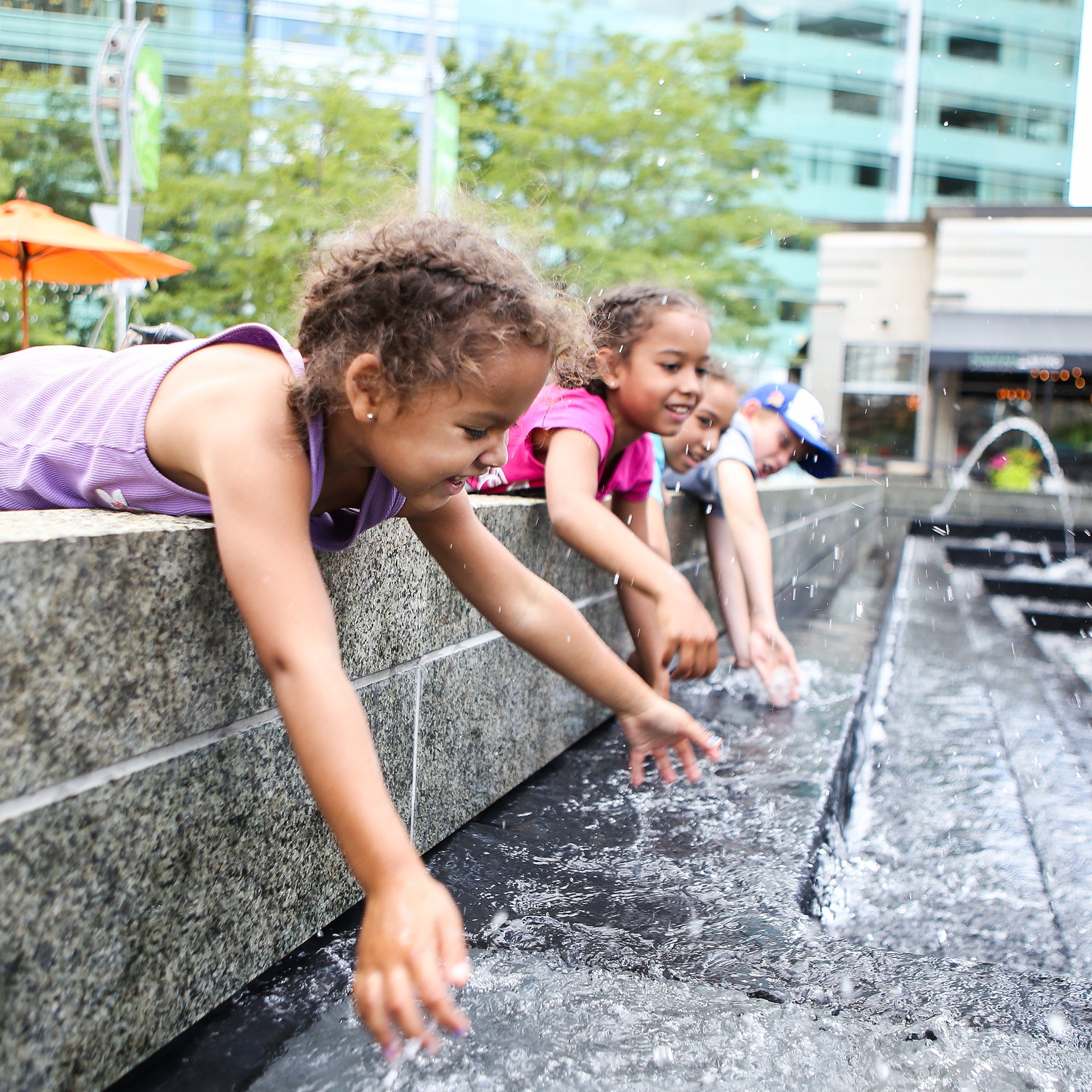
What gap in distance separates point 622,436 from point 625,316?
347 mm

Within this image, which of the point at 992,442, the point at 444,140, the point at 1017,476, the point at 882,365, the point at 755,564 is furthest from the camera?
the point at 882,365

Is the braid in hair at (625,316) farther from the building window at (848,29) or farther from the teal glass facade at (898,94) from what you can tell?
the building window at (848,29)

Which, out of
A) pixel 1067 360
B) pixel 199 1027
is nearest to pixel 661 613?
pixel 199 1027

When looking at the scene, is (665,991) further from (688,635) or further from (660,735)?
(688,635)

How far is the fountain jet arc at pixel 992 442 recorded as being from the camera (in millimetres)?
17073

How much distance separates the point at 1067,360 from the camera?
25.8 m

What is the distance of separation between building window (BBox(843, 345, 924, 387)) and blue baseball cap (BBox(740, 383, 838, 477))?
84.9 ft

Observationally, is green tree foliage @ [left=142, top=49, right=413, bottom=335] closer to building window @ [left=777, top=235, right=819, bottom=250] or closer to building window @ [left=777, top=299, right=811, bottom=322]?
building window @ [left=777, top=235, right=819, bottom=250]

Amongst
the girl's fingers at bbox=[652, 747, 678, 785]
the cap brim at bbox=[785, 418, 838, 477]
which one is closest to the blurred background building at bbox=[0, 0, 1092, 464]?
the cap brim at bbox=[785, 418, 838, 477]

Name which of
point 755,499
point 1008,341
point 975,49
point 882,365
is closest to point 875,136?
point 975,49

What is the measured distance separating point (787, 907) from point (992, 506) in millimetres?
15929

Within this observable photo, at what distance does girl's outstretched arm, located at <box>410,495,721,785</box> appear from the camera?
1883mm

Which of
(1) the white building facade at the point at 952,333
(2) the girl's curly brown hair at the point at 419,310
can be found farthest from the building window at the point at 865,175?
(2) the girl's curly brown hair at the point at 419,310

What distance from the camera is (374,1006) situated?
1070mm
